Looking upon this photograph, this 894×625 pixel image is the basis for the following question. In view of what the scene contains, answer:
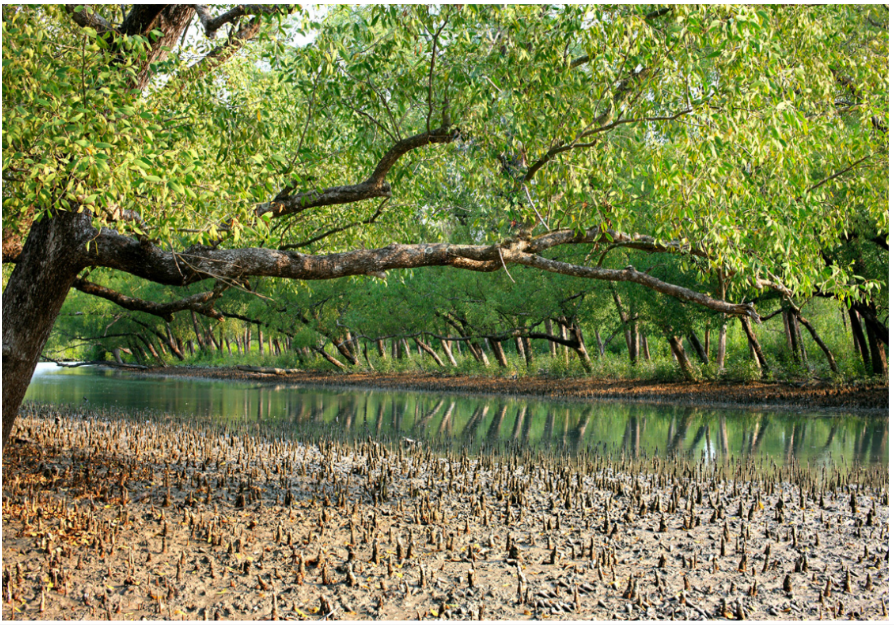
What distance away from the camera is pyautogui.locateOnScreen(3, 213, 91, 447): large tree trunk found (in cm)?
716

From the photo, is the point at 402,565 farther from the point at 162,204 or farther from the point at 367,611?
the point at 162,204

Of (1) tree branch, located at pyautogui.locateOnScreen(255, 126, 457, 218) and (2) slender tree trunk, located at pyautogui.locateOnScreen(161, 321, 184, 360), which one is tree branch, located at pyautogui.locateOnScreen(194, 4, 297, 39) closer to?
(1) tree branch, located at pyautogui.locateOnScreen(255, 126, 457, 218)

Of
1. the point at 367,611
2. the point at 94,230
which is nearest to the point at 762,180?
the point at 367,611

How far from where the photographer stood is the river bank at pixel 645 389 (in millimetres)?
20156

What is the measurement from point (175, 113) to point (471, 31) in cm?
402

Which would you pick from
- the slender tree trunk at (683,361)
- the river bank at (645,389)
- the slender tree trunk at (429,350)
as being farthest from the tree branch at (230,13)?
the slender tree trunk at (429,350)

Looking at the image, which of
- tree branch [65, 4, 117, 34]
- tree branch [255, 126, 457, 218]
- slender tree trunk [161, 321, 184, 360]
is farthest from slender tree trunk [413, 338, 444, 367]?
tree branch [65, 4, 117, 34]

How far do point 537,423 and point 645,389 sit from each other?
8.52m

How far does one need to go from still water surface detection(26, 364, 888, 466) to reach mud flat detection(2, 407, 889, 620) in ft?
8.44

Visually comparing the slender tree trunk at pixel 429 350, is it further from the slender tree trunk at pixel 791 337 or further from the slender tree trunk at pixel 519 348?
the slender tree trunk at pixel 791 337

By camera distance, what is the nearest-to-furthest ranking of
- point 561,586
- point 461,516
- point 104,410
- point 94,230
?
1. point 561,586
2. point 94,230
3. point 461,516
4. point 104,410

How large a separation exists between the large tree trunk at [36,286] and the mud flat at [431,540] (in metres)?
1.62

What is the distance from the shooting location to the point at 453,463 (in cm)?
1126

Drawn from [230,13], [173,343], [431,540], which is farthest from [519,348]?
[173,343]
